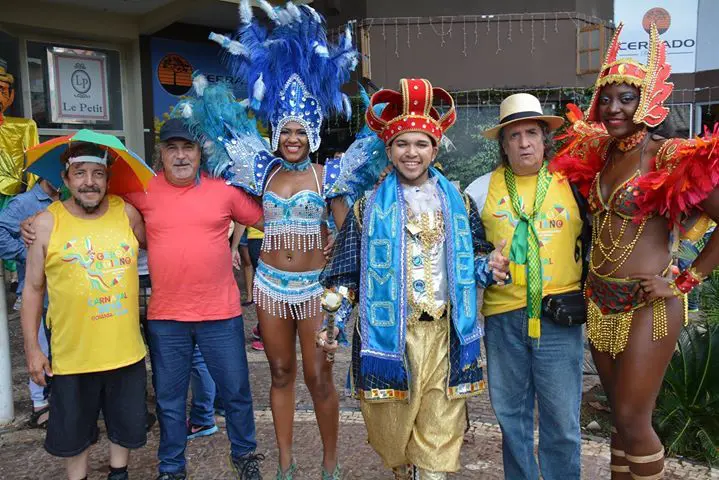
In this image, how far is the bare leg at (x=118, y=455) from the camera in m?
3.17

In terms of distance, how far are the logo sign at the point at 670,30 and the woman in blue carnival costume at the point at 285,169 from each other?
1262cm

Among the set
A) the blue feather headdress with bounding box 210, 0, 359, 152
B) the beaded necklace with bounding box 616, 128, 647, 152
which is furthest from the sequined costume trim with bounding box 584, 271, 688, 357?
the blue feather headdress with bounding box 210, 0, 359, 152

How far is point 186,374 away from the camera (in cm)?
333

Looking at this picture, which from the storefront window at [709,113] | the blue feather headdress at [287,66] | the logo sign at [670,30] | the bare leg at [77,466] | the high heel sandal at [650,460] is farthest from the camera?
the logo sign at [670,30]

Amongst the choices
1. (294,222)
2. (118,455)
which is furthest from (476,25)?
(118,455)

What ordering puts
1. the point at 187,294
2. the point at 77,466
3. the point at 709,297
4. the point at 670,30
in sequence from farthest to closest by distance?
the point at 670,30 → the point at 709,297 → the point at 187,294 → the point at 77,466

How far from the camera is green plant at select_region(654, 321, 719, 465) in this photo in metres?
3.72

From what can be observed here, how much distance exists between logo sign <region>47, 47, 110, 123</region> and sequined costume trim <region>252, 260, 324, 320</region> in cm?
708

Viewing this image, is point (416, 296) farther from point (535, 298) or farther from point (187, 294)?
point (187, 294)

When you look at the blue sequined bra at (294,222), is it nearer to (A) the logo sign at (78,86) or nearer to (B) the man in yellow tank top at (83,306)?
(B) the man in yellow tank top at (83,306)

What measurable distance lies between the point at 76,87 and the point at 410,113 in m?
7.91

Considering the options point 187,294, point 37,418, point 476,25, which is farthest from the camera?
point 476,25

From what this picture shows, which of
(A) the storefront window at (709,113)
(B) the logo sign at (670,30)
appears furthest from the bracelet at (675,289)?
(A) the storefront window at (709,113)

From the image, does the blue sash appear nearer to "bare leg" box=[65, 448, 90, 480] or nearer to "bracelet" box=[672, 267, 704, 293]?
"bracelet" box=[672, 267, 704, 293]
